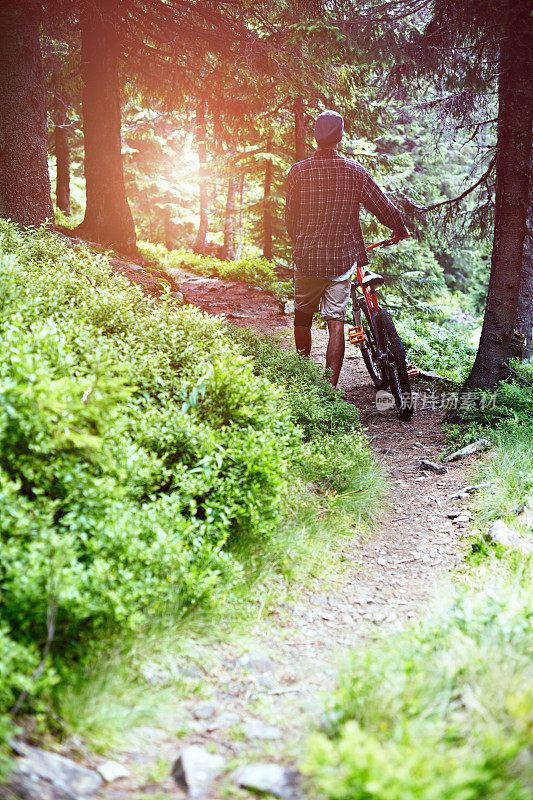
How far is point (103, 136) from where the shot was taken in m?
9.98

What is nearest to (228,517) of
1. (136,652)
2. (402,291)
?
(136,652)

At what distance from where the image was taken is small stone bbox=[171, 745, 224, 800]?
6.63ft

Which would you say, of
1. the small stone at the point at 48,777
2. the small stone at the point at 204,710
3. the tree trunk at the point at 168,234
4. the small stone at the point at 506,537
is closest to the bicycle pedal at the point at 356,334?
the small stone at the point at 506,537

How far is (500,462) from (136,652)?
3673 mm

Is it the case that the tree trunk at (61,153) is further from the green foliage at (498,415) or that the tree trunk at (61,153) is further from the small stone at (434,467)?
the small stone at (434,467)

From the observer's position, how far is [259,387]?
14.8 ft

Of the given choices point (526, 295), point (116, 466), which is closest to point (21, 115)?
point (116, 466)

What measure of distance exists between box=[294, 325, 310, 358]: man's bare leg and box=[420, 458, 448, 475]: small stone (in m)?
1.89

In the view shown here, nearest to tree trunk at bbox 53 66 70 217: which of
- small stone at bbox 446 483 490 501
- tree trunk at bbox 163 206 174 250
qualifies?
tree trunk at bbox 163 206 174 250

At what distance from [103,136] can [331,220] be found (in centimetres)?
610

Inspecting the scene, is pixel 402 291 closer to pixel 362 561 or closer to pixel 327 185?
pixel 327 185

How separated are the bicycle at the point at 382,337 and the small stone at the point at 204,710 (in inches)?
175

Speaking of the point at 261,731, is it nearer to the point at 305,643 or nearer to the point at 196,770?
the point at 196,770

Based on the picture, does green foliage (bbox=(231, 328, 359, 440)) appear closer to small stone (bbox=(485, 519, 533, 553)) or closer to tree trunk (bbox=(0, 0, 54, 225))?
small stone (bbox=(485, 519, 533, 553))
